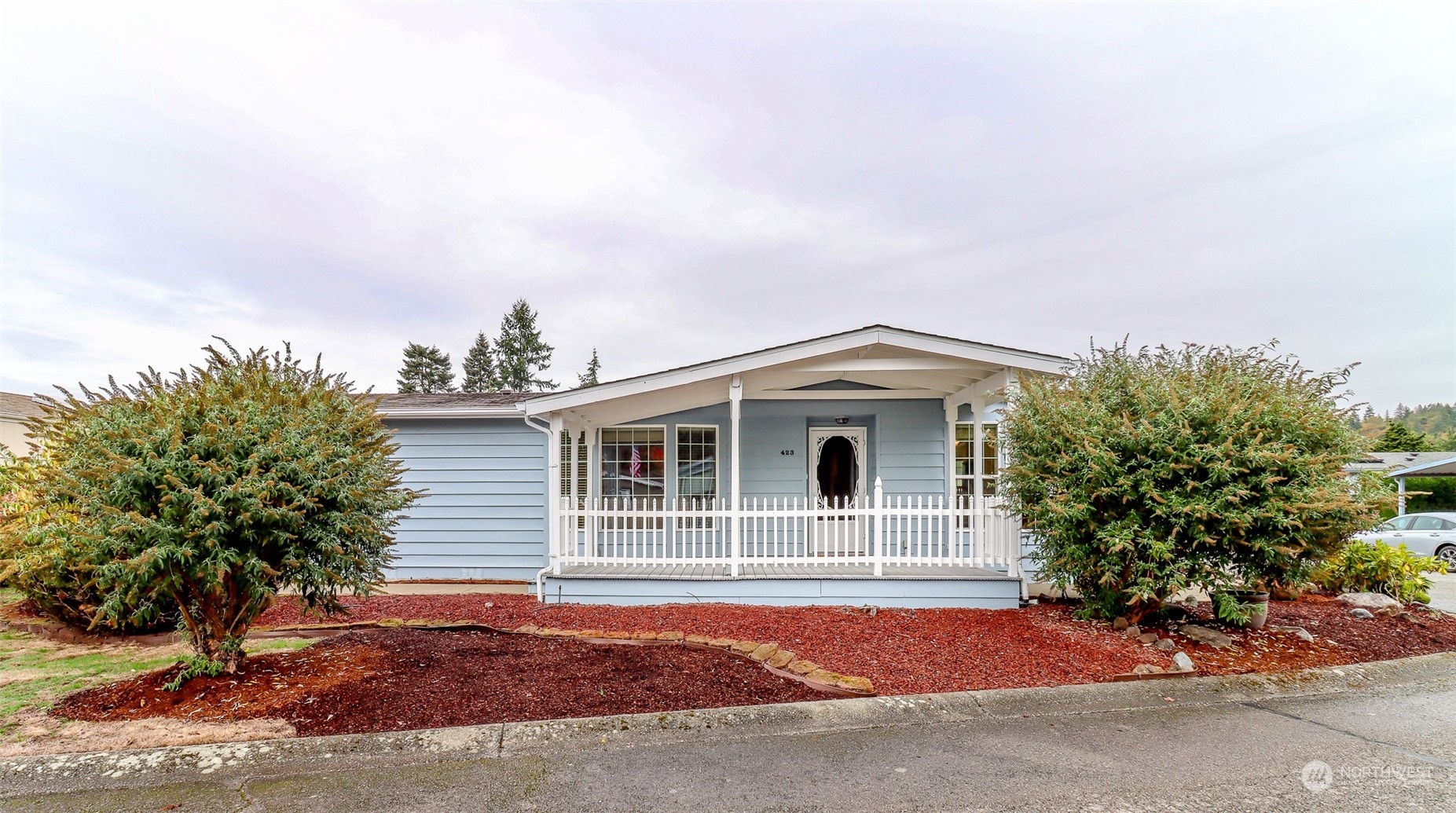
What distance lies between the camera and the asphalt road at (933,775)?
2.81 m

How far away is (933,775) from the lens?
3.09m

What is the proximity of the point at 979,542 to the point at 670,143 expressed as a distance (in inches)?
375

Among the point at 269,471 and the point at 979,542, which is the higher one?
the point at 269,471

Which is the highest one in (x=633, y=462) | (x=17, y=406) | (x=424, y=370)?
(x=424, y=370)

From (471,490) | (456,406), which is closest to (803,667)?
(471,490)

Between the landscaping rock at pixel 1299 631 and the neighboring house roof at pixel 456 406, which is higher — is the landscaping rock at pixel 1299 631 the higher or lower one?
the lower one

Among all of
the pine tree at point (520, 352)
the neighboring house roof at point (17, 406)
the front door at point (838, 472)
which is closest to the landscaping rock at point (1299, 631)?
the front door at point (838, 472)

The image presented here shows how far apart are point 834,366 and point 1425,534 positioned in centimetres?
1393

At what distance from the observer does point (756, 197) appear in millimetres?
15172

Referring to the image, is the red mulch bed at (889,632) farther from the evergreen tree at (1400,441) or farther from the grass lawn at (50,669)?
the evergreen tree at (1400,441)

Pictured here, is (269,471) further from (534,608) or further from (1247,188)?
(1247,188)

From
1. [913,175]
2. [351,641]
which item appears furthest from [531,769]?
[913,175]

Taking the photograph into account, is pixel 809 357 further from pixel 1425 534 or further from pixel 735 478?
pixel 1425 534

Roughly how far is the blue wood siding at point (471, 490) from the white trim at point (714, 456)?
75.1 inches
